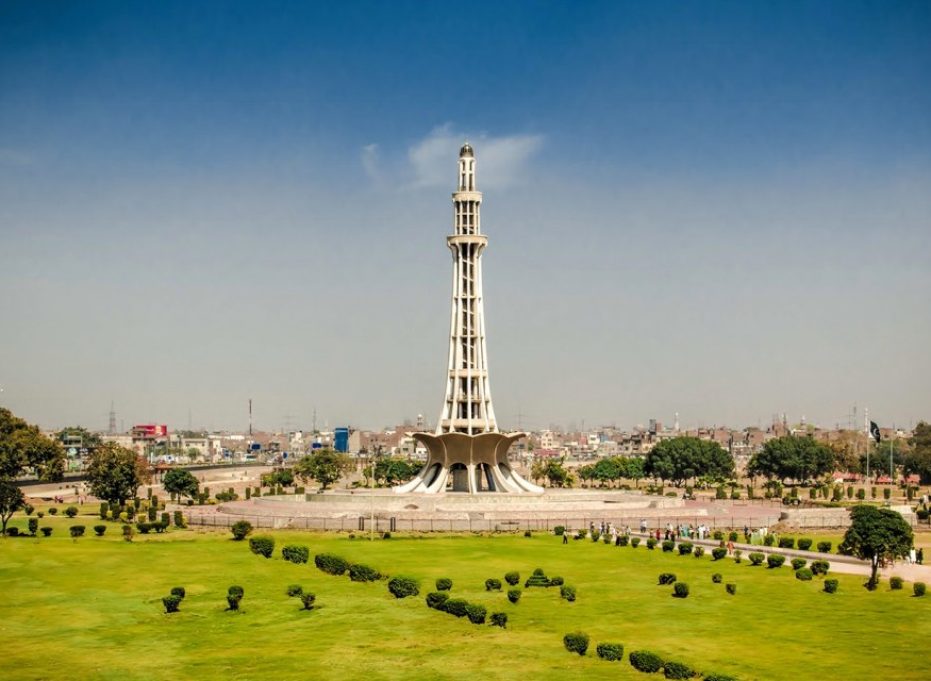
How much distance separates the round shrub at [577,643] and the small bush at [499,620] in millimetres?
3461

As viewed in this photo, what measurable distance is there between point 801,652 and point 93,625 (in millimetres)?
19913

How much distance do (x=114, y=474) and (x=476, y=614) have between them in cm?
4595

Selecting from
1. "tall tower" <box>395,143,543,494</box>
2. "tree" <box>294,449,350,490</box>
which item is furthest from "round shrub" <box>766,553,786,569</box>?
"tree" <box>294,449,350,490</box>

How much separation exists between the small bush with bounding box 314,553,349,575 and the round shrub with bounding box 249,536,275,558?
4145mm

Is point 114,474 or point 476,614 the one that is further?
point 114,474

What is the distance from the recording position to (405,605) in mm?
34656

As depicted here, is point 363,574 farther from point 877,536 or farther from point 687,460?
point 687,460

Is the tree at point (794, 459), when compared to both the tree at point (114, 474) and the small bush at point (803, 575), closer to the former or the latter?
the tree at point (114, 474)

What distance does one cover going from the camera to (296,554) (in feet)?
144

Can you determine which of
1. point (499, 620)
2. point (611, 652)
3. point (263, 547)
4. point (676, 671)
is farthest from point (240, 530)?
point (676, 671)

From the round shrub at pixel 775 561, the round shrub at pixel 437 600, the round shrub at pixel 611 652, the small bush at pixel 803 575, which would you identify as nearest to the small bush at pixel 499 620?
the round shrub at pixel 437 600

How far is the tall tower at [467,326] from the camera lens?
79.0m

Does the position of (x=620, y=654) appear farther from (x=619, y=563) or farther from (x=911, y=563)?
(x=911, y=563)

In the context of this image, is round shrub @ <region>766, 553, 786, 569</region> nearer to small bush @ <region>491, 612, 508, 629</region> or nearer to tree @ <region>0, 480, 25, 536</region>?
small bush @ <region>491, 612, 508, 629</region>
